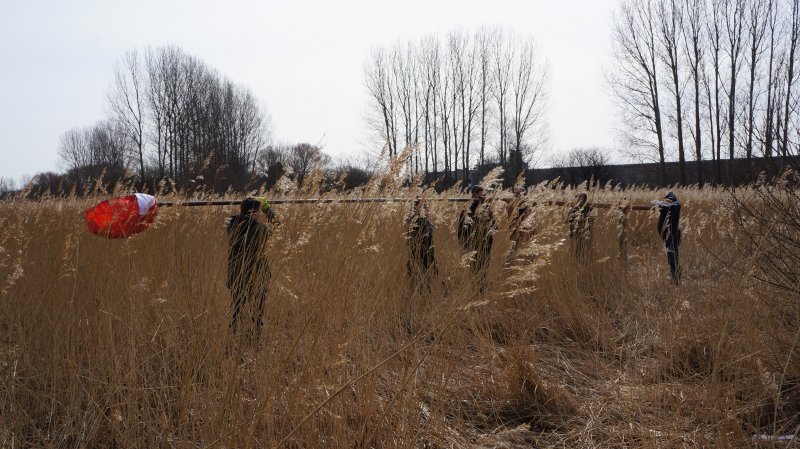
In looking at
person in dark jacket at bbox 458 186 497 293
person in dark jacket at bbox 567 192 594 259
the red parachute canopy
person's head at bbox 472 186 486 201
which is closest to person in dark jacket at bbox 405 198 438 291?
person in dark jacket at bbox 458 186 497 293

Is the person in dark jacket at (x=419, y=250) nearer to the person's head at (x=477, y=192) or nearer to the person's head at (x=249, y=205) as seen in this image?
the person's head at (x=477, y=192)

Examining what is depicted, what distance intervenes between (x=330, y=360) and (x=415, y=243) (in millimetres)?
2010

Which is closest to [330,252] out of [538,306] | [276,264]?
[276,264]

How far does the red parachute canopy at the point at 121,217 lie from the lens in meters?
2.82

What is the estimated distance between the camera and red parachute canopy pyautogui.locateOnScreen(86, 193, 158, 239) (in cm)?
282

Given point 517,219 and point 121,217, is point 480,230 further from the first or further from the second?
point 121,217

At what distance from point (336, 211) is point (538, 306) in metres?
2.18

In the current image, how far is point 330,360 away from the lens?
7.25ft

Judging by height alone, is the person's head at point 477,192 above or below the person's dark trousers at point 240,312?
above

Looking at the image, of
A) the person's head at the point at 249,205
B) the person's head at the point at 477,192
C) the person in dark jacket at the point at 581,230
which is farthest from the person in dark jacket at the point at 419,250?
the person in dark jacket at the point at 581,230

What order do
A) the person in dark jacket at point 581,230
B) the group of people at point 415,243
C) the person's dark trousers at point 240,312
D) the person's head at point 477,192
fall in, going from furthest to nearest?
the person in dark jacket at point 581,230 < the person's head at point 477,192 < the group of people at point 415,243 < the person's dark trousers at point 240,312

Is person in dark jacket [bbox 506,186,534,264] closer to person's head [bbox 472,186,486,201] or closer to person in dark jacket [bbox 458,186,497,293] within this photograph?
person in dark jacket [bbox 458,186,497,293]

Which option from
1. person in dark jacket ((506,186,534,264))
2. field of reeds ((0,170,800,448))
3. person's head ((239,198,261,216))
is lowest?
field of reeds ((0,170,800,448))

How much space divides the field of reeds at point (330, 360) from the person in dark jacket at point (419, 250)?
99 mm
